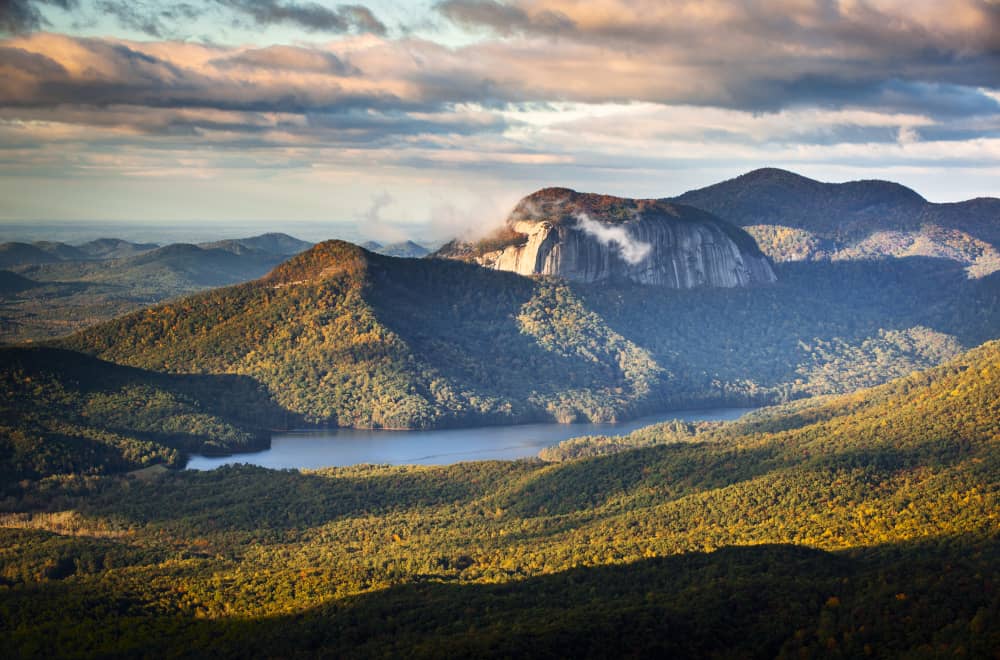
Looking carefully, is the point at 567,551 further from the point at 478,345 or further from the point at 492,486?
the point at 478,345

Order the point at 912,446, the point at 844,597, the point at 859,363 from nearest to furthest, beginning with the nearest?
1. the point at 844,597
2. the point at 912,446
3. the point at 859,363

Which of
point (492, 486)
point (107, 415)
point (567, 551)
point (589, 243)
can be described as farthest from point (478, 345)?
point (567, 551)

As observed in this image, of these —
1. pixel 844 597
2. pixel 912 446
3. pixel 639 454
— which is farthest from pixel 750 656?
pixel 639 454

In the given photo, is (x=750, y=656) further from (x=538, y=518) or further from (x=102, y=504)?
(x=102, y=504)

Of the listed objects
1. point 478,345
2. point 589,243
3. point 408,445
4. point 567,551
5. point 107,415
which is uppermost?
point 589,243

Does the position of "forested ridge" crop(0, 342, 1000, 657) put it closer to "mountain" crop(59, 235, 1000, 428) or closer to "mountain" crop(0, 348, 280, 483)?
"mountain" crop(0, 348, 280, 483)

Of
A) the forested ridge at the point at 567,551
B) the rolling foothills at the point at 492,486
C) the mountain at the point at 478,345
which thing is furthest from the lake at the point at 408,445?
the forested ridge at the point at 567,551

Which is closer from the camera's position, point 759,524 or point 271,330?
point 759,524
